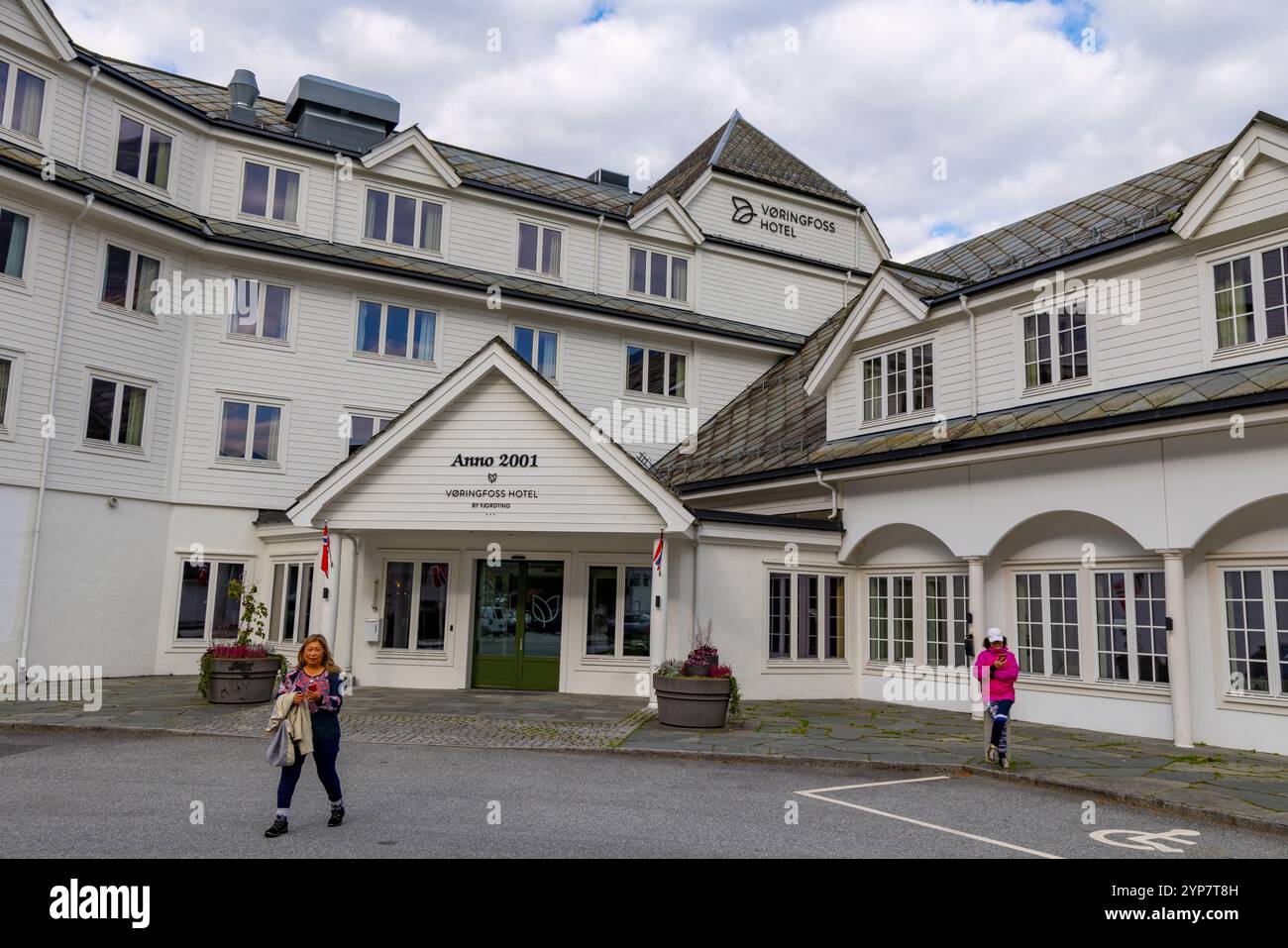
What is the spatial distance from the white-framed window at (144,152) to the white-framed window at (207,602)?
8.69 meters

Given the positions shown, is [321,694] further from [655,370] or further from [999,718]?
[655,370]

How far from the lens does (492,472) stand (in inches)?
670

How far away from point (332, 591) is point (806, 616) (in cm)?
922

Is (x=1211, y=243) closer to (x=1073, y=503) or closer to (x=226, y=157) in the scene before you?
(x=1073, y=503)

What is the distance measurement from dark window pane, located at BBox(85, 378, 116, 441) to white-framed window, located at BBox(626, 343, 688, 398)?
12511 millimetres

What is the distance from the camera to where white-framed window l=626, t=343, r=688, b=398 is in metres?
26.5

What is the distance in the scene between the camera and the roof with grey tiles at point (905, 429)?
42.7 ft

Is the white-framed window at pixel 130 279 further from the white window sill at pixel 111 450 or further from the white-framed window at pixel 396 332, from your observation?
the white-framed window at pixel 396 332

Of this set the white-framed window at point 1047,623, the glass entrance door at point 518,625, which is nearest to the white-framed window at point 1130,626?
the white-framed window at point 1047,623

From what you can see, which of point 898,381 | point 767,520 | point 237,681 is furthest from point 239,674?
point 898,381

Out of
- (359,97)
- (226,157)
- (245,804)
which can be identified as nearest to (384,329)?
(226,157)

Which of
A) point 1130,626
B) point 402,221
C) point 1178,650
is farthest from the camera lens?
point 402,221

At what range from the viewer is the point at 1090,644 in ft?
49.7

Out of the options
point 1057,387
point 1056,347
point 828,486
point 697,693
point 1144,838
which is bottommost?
point 1144,838
